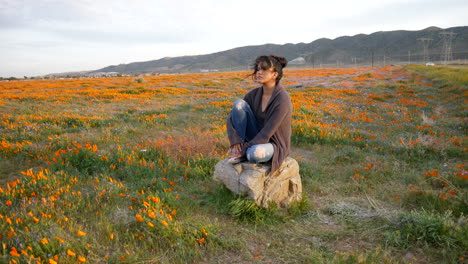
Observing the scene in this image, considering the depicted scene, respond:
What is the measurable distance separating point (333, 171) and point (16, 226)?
587cm

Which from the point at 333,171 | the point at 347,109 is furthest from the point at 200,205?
the point at 347,109

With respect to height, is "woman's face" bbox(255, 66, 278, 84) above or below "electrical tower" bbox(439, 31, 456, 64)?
below

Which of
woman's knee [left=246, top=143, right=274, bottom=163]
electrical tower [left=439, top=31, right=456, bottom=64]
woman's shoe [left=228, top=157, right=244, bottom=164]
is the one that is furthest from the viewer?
electrical tower [left=439, top=31, right=456, bottom=64]

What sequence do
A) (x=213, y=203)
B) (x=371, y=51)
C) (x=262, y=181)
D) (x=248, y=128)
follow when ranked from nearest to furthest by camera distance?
(x=262, y=181), (x=213, y=203), (x=248, y=128), (x=371, y=51)

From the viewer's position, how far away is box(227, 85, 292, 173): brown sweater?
14.1ft

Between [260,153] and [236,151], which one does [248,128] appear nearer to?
[236,151]

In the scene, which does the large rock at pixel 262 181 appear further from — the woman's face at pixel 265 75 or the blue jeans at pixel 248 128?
the woman's face at pixel 265 75

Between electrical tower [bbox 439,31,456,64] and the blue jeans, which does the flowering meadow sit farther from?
electrical tower [bbox 439,31,456,64]

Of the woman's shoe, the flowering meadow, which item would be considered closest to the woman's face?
the woman's shoe

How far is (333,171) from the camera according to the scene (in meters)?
6.39

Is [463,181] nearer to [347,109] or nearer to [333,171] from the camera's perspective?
[333,171]

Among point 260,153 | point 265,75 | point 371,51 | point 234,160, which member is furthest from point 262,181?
point 371,51

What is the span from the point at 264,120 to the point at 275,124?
1.34ft

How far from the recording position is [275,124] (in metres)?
4.29
